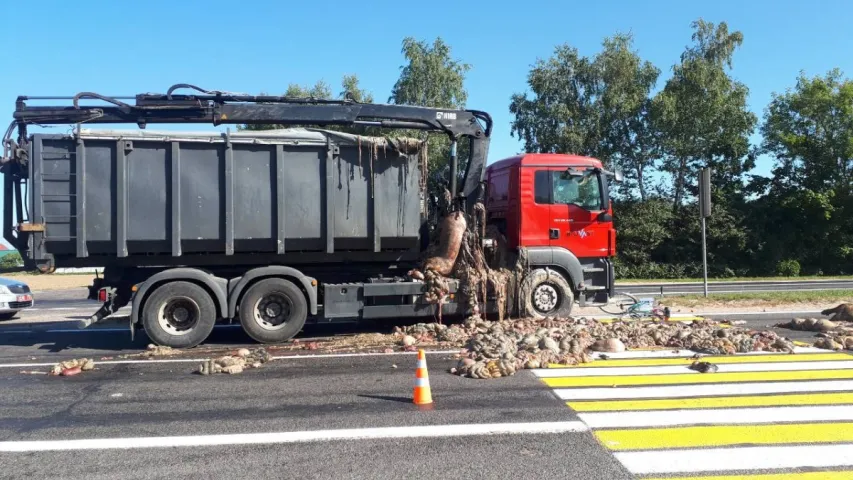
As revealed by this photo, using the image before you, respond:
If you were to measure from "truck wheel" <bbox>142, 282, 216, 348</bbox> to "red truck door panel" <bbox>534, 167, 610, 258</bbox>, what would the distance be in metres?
5.95

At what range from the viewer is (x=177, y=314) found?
31.0 ft

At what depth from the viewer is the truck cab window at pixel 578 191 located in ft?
35.8

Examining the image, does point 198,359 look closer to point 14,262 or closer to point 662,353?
point 662,353

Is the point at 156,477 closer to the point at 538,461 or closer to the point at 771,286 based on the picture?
the point at 538,461

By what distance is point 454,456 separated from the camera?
4605mm

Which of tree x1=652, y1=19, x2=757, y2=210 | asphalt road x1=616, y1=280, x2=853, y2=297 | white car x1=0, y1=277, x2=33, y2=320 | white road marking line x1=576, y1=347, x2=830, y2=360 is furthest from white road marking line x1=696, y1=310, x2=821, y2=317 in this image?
tree x1=652, y1=19, x2=757, y2=210

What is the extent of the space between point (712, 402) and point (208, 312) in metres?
7.06

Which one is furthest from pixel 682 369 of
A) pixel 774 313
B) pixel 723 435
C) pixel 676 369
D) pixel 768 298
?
pixel 768 298

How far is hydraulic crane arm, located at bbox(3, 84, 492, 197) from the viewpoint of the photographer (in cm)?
952

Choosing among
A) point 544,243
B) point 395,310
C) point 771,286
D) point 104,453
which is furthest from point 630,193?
point 104,453

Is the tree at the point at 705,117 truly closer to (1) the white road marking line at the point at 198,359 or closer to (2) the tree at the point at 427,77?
(2) the tree at the point at 427,77

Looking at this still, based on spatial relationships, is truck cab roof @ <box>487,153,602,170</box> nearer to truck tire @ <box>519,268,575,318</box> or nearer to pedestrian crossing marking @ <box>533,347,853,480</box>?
truck tire @ <box>519,268,575,318</box>

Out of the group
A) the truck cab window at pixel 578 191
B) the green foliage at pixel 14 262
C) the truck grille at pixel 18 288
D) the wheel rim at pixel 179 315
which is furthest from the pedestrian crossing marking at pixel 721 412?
the truck grille at pixel 18 288

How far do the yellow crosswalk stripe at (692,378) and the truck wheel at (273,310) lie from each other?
14.3 ft
